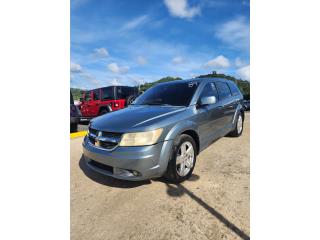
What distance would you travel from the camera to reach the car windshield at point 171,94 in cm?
316

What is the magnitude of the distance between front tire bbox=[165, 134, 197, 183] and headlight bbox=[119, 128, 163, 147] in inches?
15.4

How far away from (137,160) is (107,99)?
7.36 m

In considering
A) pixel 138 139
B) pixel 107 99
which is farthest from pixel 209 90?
pixel 107 99

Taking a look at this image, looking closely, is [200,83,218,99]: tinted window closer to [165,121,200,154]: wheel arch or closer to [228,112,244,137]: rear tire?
[165,121,200,154]: wheel arch

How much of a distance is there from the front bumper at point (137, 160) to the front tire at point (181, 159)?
0.11m

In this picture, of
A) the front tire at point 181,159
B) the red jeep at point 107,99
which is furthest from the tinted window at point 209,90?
the red jeep at point 107,99

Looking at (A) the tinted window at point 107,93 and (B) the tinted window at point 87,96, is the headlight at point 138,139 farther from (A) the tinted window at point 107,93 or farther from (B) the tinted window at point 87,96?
(B) the tinted window at point 87,96

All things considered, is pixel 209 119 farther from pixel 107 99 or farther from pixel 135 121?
pixel 107 99

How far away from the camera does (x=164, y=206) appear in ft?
→ 6.89
